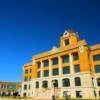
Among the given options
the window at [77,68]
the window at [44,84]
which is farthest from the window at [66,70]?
the window at [44,84]

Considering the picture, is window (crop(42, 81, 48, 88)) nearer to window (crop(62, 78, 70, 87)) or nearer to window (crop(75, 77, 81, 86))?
window (crop(62, 78, 70, 87))

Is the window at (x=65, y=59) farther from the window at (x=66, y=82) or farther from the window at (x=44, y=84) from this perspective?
the window at (x=44, y=84)

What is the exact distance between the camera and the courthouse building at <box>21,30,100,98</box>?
5044 cm

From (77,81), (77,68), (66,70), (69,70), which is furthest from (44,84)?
(77,68)

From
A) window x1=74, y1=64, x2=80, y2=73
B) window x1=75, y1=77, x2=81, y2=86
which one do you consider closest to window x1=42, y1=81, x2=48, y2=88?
window x1=75, y1=77, x2=81, y2=86

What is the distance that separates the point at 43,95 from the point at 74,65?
14.6 m

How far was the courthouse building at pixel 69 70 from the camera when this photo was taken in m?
50.4

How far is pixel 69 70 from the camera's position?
5575 centimetres

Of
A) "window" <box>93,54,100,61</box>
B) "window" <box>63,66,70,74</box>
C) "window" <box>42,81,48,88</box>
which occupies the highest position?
"window" <box>93,54,100,61</box>

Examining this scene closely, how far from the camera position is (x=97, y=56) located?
52.8 metres

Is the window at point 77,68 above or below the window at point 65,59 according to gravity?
below

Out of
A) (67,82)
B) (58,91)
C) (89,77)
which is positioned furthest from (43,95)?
(89,77)

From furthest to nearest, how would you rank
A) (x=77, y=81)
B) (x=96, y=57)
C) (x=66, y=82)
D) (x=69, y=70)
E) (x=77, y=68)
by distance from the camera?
1. (x=69, y=70)
2. (x=66, y=82)
3. (x=77, y=68)
4. (x=96, y=57)
5. (x=77, y=81)

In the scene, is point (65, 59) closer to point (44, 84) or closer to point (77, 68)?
point (77, 68)
